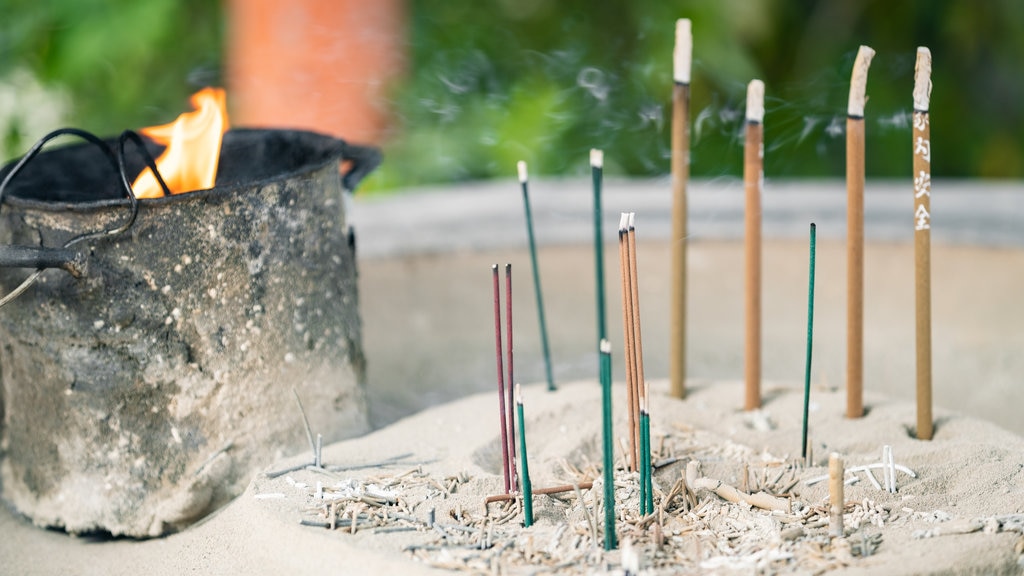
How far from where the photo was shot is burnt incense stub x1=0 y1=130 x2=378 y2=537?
1.77 metres

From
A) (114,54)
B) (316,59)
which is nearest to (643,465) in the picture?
(316,59)

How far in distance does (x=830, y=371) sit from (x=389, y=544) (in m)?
1.44

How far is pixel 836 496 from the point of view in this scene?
1.46 meters

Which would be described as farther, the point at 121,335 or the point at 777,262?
the point at 777,262

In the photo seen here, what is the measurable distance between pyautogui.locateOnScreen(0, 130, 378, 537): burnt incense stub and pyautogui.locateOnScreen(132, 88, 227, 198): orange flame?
0.23 m

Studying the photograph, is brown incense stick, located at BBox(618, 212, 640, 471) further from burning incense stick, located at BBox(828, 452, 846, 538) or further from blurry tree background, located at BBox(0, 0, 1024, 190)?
blurry tree background, located at BBox(0, 0, 1024, 190)

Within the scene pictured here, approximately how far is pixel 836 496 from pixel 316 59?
3.01 m

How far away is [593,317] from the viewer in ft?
9.87

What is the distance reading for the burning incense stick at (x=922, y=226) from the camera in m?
1.76

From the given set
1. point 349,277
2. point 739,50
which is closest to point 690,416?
point 349,277

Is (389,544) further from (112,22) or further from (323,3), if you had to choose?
(112,22)

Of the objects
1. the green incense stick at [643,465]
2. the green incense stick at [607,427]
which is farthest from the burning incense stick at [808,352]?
the green incense stick at [607,427]

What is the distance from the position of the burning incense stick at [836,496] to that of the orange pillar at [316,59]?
2914 millimetres

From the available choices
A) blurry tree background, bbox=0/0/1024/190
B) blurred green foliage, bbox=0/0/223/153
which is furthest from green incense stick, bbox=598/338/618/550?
blurred green foliage, bbox=0/0/223/153
